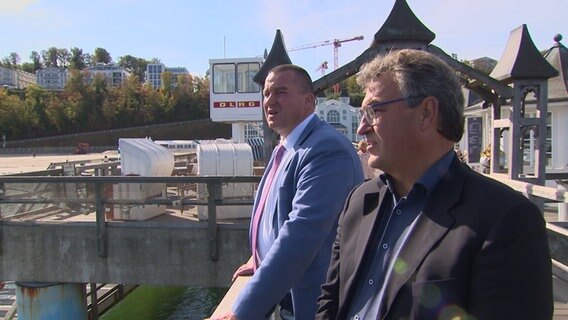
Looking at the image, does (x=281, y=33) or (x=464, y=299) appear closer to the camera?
(x=464, y=299)

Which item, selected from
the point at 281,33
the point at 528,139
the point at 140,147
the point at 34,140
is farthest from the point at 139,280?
the point at 34,140

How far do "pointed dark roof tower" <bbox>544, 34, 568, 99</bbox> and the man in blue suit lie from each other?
10.7 metres

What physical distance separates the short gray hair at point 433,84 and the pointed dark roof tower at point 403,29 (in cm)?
506

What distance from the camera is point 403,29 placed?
6.32m

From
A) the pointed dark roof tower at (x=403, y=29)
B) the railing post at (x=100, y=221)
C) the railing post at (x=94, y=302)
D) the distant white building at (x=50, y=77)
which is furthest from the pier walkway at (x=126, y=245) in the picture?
the distant white building at (x=50, y=77)

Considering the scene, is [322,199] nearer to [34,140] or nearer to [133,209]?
[133,209]

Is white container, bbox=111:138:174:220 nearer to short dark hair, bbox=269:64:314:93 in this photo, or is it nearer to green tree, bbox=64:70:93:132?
short dark hair, bbox=269:64:314:93

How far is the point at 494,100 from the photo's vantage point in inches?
307

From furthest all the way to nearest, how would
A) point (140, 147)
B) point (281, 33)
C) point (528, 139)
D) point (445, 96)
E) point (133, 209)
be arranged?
point (528, 139) < point (140, 147) < point (133, 209) < point (281, 33) < point (445, 96)

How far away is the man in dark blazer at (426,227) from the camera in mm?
1190

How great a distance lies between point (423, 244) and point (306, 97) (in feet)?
4.51

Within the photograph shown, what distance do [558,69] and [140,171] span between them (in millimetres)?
10103

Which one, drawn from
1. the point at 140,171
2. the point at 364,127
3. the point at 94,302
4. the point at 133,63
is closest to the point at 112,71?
the point at 133,63

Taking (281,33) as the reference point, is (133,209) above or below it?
below
